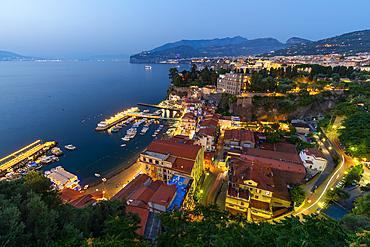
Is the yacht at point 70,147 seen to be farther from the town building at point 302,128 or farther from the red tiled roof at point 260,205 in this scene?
the town building at point 302,128

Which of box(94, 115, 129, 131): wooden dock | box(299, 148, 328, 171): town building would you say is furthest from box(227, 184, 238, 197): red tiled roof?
box(94, 115, 129, 131): wooden dock

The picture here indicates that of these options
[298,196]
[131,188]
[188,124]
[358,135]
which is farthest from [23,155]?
[358,135]

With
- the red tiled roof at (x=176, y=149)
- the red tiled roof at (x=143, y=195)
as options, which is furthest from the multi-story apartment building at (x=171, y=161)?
the red tiled roof at (x=143, y=195)

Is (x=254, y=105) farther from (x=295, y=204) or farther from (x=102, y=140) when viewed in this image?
(x=102, y=140)

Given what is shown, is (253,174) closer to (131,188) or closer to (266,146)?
(266,146)

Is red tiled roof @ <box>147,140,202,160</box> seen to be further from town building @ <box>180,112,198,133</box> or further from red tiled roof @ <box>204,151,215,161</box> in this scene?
town building @ <box>180,112,198,133</box>

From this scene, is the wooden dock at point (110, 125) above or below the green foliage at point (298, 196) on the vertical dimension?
below
